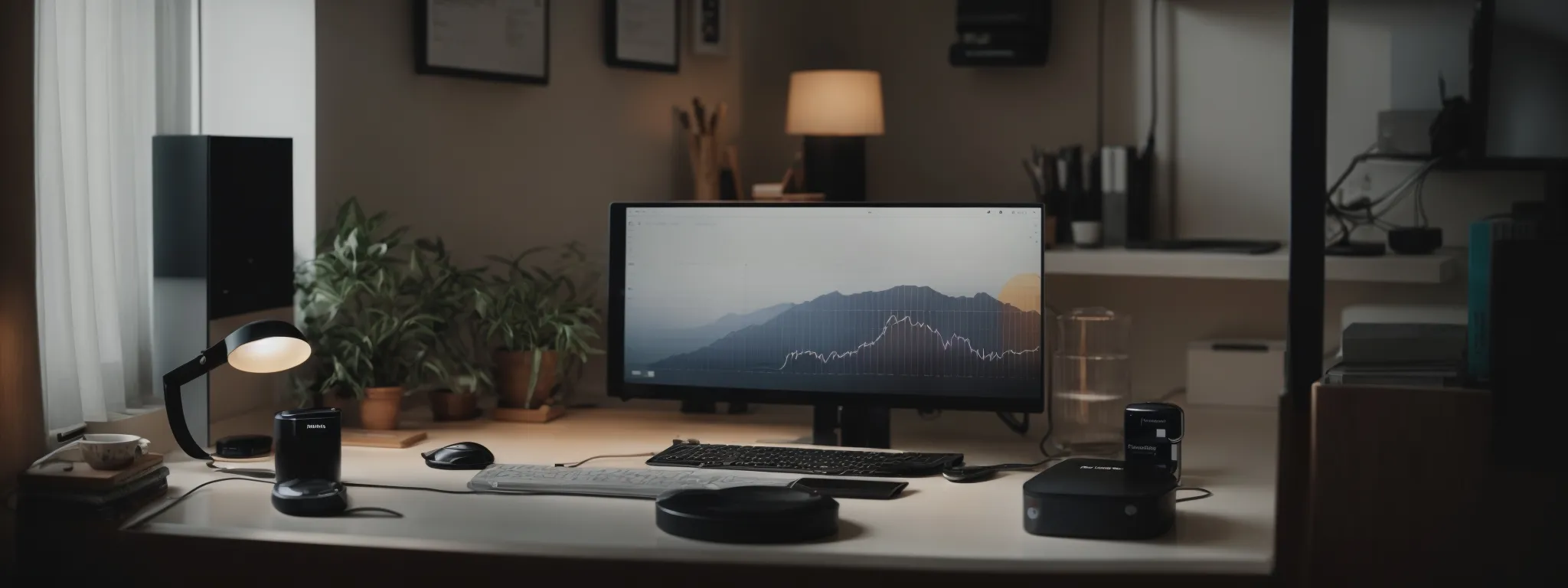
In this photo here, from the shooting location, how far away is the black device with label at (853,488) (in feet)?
6.26

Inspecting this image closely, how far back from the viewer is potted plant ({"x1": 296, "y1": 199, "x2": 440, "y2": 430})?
7.85 ft

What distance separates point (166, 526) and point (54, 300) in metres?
0.58

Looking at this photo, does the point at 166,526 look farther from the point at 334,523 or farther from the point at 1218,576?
the point at 1218,576

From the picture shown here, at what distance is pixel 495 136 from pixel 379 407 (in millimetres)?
782

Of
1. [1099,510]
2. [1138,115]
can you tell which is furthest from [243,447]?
[1138,115]

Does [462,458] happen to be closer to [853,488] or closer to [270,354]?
[270,354]

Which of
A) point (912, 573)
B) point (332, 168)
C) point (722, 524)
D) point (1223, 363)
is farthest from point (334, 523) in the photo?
point (1223, 363)

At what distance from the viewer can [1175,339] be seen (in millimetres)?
3797

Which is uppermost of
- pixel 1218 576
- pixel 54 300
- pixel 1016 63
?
pixel 1016 63

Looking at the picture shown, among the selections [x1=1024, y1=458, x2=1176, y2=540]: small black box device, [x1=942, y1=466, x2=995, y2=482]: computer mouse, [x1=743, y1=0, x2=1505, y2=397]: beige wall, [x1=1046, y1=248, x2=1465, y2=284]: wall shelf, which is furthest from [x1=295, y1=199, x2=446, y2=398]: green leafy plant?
[x1=743, y1=0, x2=1505, y2=397]: beige wall

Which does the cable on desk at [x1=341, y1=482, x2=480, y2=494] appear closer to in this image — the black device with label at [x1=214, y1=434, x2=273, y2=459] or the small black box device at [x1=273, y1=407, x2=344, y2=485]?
the small black box device at [x1=273, y1=407, x2=344, y2=485]

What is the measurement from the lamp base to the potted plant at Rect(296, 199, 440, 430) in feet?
4.68

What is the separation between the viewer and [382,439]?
230cm

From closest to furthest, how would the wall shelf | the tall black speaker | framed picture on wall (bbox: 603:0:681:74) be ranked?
1. the tall black speaker
2. the wall shelf
3. framed picture on wall (bbox: 603:0:681:74)
